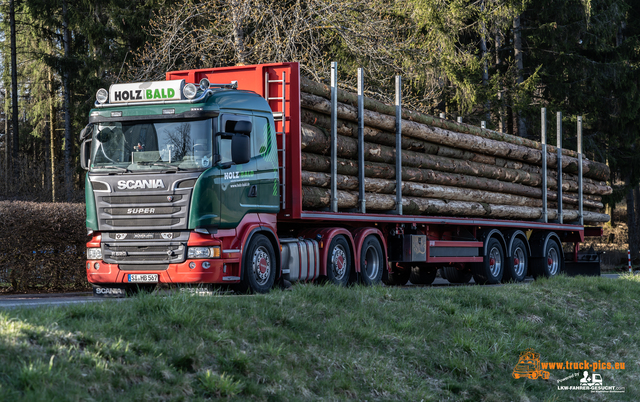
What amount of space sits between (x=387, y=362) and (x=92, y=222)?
5021 millimetres

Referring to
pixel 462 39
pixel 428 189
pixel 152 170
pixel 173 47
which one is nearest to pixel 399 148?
pixel 428 189

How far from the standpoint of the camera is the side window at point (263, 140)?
10641 mm

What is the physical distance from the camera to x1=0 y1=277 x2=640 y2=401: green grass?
17.9 ft

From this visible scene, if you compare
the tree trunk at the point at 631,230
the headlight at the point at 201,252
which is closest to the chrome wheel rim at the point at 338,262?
the headlight at the point at 201,252

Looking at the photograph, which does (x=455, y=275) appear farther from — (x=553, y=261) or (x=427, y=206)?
(x=427, y=206)

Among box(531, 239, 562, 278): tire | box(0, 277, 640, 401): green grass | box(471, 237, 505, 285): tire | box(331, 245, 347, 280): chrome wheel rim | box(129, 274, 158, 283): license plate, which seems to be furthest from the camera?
box(531, 239, 562, 278): tire

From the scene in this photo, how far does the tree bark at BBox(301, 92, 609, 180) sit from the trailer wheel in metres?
3.26

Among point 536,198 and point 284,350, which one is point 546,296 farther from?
point 536,198

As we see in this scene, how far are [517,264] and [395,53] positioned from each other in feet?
23.7

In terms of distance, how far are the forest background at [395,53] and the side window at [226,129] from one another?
29.0ft

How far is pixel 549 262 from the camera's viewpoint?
758 inches

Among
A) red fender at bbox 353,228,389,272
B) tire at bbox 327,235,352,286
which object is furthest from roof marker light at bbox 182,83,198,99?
red fender at bbox 353,228,389,272

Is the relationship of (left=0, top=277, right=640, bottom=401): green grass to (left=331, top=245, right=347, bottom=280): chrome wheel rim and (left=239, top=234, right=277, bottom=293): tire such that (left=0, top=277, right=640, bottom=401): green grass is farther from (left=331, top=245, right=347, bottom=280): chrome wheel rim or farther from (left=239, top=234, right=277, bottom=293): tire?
(left=331, top=245, right=347, bottom=280): chrome wheel rim

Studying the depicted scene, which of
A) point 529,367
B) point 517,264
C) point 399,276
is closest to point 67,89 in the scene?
point 399,276
